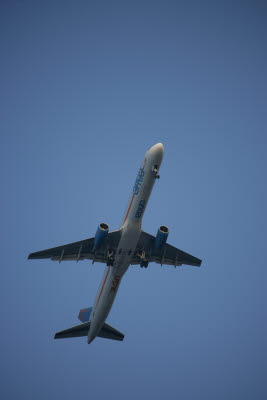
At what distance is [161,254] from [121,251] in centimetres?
571

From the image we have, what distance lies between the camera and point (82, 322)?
40.4 meters

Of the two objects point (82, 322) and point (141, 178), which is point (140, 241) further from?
point (82, 322)

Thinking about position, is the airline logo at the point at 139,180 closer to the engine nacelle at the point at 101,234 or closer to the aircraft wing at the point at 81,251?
the engine nacelle at the point at 101,234

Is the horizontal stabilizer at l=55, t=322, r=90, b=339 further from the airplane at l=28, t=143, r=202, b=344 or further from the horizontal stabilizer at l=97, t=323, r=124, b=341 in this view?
the horizontal stabilizer at l=97, t=323, r=124, b=341

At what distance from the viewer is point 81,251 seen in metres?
35.9

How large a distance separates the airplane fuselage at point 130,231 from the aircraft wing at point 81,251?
1140 millimetres

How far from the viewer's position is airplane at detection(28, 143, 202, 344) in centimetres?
3142

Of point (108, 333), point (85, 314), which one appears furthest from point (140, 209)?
point (108, 333)

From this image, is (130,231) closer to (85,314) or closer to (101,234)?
(101,234)

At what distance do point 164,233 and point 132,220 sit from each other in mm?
3499

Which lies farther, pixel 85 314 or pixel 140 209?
pixel 85 314

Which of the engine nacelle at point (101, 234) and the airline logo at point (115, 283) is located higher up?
the engine nacelle at point (101, 234)

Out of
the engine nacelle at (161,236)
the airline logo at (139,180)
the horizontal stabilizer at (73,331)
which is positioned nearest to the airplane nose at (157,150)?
the airline logo at (139,180)

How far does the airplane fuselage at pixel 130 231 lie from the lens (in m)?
30.9
